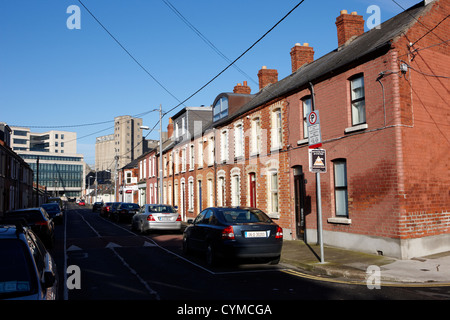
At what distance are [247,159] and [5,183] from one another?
26.3 m

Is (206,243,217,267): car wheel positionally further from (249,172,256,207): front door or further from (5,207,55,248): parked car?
(249,172,256,207): front door

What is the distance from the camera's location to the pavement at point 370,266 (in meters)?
8.23

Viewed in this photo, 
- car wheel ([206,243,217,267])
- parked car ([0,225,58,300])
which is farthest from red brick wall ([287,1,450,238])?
parked car ([0,225,58,300])

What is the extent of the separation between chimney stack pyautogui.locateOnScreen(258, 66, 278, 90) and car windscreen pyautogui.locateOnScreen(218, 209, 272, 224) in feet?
51.3

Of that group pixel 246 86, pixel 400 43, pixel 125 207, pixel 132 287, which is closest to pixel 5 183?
pixel 125 207

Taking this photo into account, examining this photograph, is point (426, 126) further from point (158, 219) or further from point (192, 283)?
point (158, 219)

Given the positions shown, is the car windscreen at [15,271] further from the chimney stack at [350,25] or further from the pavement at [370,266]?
the chimney stack at [350,25]

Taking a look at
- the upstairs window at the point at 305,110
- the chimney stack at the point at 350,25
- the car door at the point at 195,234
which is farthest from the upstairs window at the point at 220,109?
the car door at the point at 195,234

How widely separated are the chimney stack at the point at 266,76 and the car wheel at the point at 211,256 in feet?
54.1

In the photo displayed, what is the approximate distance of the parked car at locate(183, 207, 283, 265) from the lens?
9375 millimetres

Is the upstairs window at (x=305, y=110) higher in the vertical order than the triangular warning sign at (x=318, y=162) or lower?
higher

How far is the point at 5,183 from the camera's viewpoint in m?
34.9

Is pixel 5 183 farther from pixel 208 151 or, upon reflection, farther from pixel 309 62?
pixel 309 62

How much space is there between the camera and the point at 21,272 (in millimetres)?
4188
